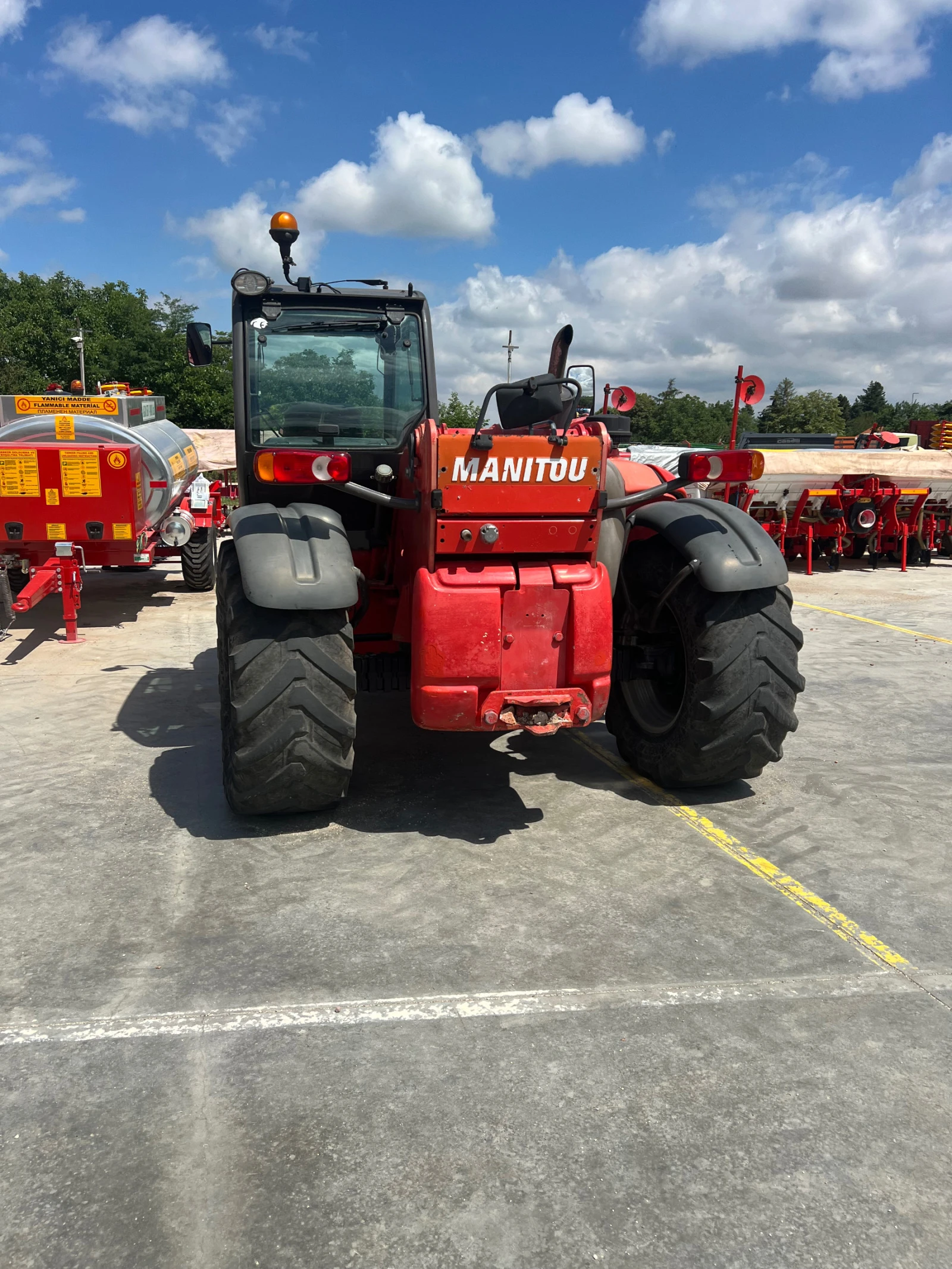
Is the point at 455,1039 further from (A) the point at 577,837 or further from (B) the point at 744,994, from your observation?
(A) the point at 577,837

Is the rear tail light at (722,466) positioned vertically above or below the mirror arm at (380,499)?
above

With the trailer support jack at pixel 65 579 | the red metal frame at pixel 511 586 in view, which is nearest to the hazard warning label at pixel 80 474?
the trailer support jack at pixel 65 579

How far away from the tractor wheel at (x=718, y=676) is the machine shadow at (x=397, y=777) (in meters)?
0.29

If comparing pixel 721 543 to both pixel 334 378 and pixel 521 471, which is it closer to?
pixel 521 471

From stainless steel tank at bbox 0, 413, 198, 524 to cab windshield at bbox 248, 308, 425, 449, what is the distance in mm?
4630

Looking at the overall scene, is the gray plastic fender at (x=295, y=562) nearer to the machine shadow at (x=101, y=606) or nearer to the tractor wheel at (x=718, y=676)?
the tractor wheel at (x=718, y=676)

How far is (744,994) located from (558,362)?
308cm

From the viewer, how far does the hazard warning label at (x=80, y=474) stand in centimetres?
870

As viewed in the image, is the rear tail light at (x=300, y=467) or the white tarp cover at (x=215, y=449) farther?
the white tarp cover at (x=215, y=449)

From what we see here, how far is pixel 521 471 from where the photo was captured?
13.4 feet

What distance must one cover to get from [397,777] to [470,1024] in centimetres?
225

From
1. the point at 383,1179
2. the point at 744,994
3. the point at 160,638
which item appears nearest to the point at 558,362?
the point at 744,994

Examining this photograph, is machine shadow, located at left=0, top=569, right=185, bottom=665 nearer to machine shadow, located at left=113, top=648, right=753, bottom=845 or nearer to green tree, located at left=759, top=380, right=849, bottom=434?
machine shadow, located at left=113, top=648, right=753, bottom=845

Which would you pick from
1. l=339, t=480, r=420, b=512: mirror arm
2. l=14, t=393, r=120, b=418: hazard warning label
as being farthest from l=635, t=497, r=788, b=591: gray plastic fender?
l=14, t=393, r=120, b=418: hazard warning label
